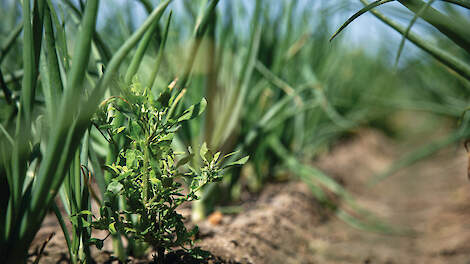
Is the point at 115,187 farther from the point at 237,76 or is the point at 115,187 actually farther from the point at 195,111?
the point at 237,76

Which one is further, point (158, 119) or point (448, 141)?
point (448, 141)

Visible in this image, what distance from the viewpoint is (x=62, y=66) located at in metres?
0.48

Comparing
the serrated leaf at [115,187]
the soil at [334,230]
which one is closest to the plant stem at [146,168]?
the serrated leaf at [115,187]

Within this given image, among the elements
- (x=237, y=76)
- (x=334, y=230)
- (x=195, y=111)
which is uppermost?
(x=237, y=76)

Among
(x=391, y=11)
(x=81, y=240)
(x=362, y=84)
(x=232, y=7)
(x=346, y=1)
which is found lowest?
(x=81, y=240)

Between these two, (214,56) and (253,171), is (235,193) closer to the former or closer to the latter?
(253,171)

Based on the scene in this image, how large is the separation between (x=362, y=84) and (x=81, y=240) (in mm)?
2273

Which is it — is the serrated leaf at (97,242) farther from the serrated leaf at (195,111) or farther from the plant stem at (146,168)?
the serrated leaf at (195,111)

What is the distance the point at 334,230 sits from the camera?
3.47 feet

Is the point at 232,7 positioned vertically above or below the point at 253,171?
above

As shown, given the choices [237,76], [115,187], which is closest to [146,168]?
[115,187]

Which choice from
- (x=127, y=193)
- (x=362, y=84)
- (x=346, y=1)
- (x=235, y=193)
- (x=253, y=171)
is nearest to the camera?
(x=127, y=193)

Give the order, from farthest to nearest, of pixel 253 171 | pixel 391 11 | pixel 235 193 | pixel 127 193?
1. pixel 253 171
2. pixel 235 193
3. pixel 391 11
4. pixel 127 193

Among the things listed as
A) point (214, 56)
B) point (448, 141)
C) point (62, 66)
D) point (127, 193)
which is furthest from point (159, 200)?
point (448, 141)
